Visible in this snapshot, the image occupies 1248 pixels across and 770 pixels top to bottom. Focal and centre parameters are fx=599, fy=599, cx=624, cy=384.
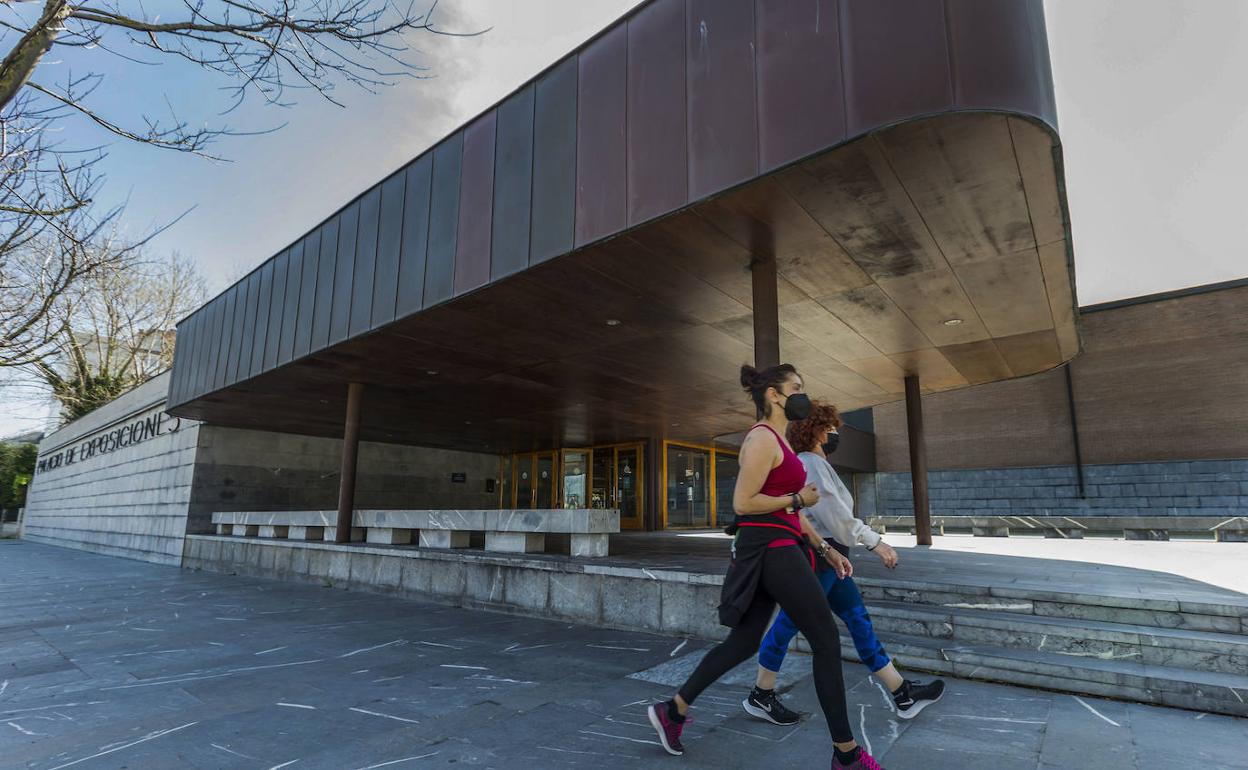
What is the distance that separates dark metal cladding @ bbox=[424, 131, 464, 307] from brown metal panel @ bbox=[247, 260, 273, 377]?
5.58 m

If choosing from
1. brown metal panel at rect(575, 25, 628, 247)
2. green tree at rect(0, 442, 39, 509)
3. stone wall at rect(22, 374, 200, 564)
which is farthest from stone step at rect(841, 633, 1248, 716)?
green tree at rect(0, 442, 39, 509)

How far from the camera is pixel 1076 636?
162 inches

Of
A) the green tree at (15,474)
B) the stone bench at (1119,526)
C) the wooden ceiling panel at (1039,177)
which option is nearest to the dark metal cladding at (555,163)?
the wooden ceiling panel at (1039,177)

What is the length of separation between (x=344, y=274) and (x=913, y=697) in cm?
928

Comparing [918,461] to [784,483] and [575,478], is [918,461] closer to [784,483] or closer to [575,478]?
[784,483]

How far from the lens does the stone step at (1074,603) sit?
411cm

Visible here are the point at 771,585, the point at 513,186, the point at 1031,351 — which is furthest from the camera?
the point at 1031,351

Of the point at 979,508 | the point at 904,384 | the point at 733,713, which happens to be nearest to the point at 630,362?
the point at 904,384

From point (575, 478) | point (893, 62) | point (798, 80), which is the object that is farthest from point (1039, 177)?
point (575, 478)

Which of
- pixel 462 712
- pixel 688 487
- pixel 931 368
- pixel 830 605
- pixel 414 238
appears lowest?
pixel 462 712

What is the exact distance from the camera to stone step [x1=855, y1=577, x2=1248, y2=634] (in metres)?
4.11

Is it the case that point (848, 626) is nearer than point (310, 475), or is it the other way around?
point (848, 626)

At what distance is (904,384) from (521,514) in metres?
7.95

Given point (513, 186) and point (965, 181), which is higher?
point (513, 186)
